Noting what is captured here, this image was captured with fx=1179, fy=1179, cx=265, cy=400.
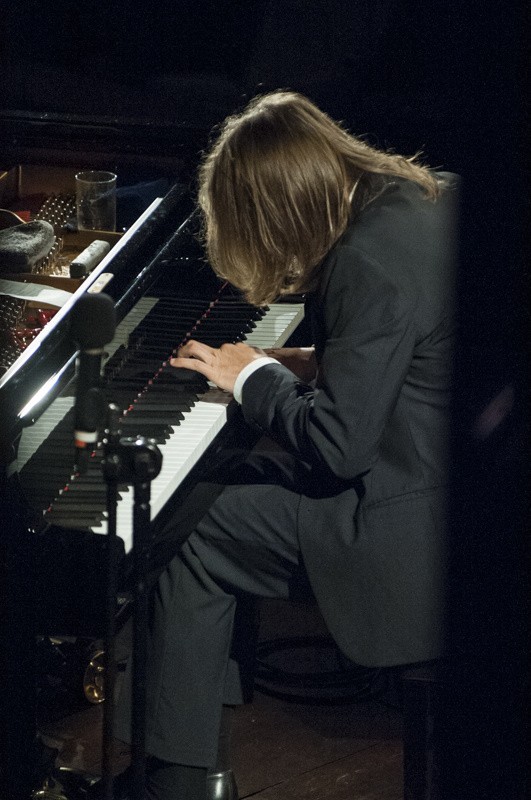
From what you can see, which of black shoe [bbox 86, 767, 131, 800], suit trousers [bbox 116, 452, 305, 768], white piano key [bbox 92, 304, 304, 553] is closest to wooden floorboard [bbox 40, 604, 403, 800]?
black shoe [bbox 86, 767, 131, 800]

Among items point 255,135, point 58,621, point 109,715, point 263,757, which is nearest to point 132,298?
point 255,135

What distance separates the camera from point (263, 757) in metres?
2.69

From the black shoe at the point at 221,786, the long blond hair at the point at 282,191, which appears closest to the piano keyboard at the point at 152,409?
the long blond hair at the point at 282,191

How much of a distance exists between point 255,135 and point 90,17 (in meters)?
1.68

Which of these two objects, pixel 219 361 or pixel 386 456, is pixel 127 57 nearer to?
pixel 219 361

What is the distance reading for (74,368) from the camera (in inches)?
77.0

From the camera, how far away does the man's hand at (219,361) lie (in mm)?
2145

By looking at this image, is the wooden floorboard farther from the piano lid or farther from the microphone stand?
the piano lid

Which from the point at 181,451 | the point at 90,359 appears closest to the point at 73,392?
the point at 181,451

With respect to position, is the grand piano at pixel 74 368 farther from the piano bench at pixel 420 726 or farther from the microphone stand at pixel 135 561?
the piano bench at pixel 420 726

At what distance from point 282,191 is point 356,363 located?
332 millimetres

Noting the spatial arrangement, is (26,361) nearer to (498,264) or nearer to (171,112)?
(498,264)

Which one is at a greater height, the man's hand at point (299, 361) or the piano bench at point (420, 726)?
the man's hand at point (299, 361)

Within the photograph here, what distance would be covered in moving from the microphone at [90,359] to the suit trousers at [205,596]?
558 millimetres
